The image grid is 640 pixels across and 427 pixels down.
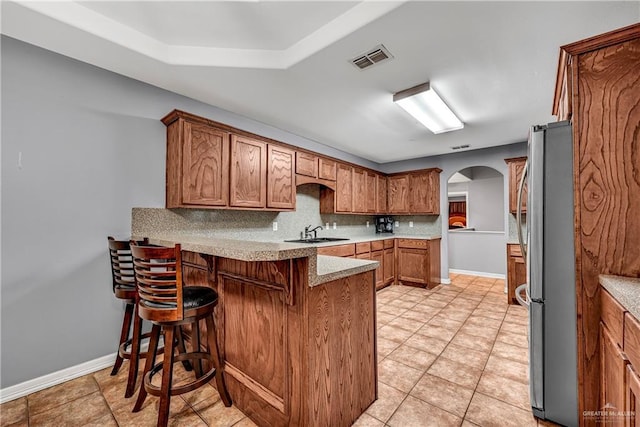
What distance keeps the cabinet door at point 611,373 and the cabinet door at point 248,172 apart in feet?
9.41

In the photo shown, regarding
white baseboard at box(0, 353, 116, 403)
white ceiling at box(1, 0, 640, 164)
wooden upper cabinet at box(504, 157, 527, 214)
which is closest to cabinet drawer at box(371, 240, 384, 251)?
wooden upper cabinet at box(504, 157, 527, 214)

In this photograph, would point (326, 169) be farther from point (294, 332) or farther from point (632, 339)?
point (632, 339)

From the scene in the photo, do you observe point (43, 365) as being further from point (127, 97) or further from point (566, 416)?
point (566, 416)

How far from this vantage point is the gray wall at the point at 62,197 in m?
1.88

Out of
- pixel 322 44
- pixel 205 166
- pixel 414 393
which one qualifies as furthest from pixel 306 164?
pixel 414 393

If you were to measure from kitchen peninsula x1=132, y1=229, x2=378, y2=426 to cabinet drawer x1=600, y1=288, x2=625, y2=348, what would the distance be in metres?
1.08

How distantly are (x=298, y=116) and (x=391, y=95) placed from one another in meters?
1.15

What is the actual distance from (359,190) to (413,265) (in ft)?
5.48

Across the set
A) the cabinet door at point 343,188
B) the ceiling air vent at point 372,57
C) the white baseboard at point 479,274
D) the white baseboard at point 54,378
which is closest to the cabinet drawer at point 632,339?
the ceiling air vent at point 372,57

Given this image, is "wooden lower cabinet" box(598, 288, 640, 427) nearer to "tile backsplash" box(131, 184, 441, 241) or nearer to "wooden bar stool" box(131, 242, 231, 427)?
"wooden bar stool" box(131, 242, 231, 427)

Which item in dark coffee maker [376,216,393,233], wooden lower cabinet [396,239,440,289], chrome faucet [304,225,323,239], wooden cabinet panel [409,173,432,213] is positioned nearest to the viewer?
chrome faucet [304,225,323,239]

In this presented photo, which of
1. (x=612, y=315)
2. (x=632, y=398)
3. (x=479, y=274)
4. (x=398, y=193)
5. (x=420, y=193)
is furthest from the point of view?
(x=479, y=274)

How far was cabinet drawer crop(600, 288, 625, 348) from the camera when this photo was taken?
41.0 inches

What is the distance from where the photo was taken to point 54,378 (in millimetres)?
2002
